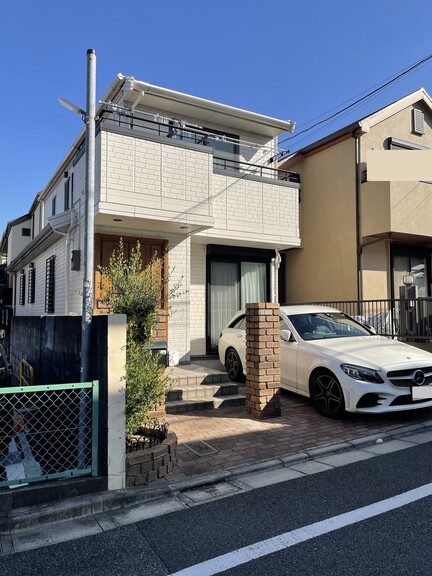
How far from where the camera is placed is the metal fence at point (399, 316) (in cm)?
900

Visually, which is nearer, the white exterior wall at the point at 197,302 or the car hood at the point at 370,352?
the car hood at the point at 370,352

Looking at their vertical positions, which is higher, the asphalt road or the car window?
the car window

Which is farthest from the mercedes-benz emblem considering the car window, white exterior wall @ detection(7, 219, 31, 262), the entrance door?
white exterior wall @ detection(7, 219, 31, 262)

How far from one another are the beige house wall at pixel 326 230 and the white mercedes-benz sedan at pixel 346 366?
14.1ft

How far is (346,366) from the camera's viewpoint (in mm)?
5625

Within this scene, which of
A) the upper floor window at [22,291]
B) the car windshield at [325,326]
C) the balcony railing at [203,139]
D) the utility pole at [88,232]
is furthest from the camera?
the upper floor window at [22,291]

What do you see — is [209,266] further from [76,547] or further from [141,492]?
[76,547]

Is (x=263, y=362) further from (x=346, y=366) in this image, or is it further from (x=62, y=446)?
(x=62, y=446)

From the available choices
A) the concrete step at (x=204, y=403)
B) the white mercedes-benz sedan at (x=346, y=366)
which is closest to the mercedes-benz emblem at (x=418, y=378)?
the white mercedes-benz sedan at (x=346, y=366)

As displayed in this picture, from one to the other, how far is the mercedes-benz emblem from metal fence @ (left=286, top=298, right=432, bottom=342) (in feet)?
11.5

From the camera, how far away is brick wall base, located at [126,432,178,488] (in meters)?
3.64

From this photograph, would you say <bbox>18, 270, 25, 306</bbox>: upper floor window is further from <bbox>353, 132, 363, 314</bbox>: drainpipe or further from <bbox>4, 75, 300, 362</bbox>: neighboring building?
<bbox>353, 132, 363, 314</bbox>: drainpipe

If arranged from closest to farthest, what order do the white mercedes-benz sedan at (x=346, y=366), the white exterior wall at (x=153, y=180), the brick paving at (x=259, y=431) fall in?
the brick paving at (x=259, y=431), the white mercedes-benz sedan at (x=346, y=366), the white exterior wall at (x=153, y=180)

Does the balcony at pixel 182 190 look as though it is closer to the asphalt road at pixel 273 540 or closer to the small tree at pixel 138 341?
the small tree at pixel 138 341
